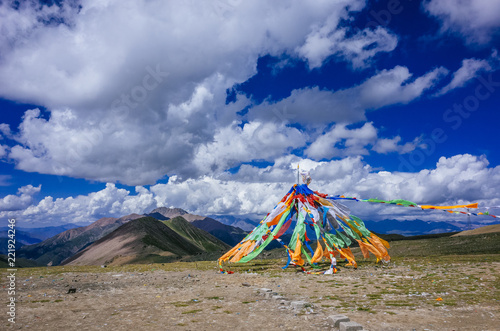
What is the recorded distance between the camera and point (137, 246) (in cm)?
10194

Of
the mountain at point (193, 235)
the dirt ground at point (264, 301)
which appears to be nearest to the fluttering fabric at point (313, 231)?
the dirt ground at point (264, 301)

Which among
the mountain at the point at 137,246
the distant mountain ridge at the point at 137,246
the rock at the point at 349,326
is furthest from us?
the mountain at the point at 137,246

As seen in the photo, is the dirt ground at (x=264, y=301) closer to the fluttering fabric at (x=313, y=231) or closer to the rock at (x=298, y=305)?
the rock at (x=298, y=305)

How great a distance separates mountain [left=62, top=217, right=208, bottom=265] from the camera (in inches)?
3484

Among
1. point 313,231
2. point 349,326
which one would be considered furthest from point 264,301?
point 313,231

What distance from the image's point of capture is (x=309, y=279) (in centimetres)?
1998

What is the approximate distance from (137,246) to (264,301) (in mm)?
98798

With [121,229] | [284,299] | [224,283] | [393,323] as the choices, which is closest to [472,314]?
[393,323]

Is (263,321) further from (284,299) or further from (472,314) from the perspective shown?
(472,314)

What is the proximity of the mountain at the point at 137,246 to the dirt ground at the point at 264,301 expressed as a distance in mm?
65244

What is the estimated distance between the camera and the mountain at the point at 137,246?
3484 inches

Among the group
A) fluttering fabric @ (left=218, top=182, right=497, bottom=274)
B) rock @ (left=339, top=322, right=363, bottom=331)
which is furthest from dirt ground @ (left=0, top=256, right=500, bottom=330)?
fluttering fabric @ (left=218, top=182, right=497, bottom=274)

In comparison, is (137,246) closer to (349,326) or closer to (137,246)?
(137,246)

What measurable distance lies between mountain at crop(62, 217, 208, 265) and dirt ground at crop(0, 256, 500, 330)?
65.2 metres
